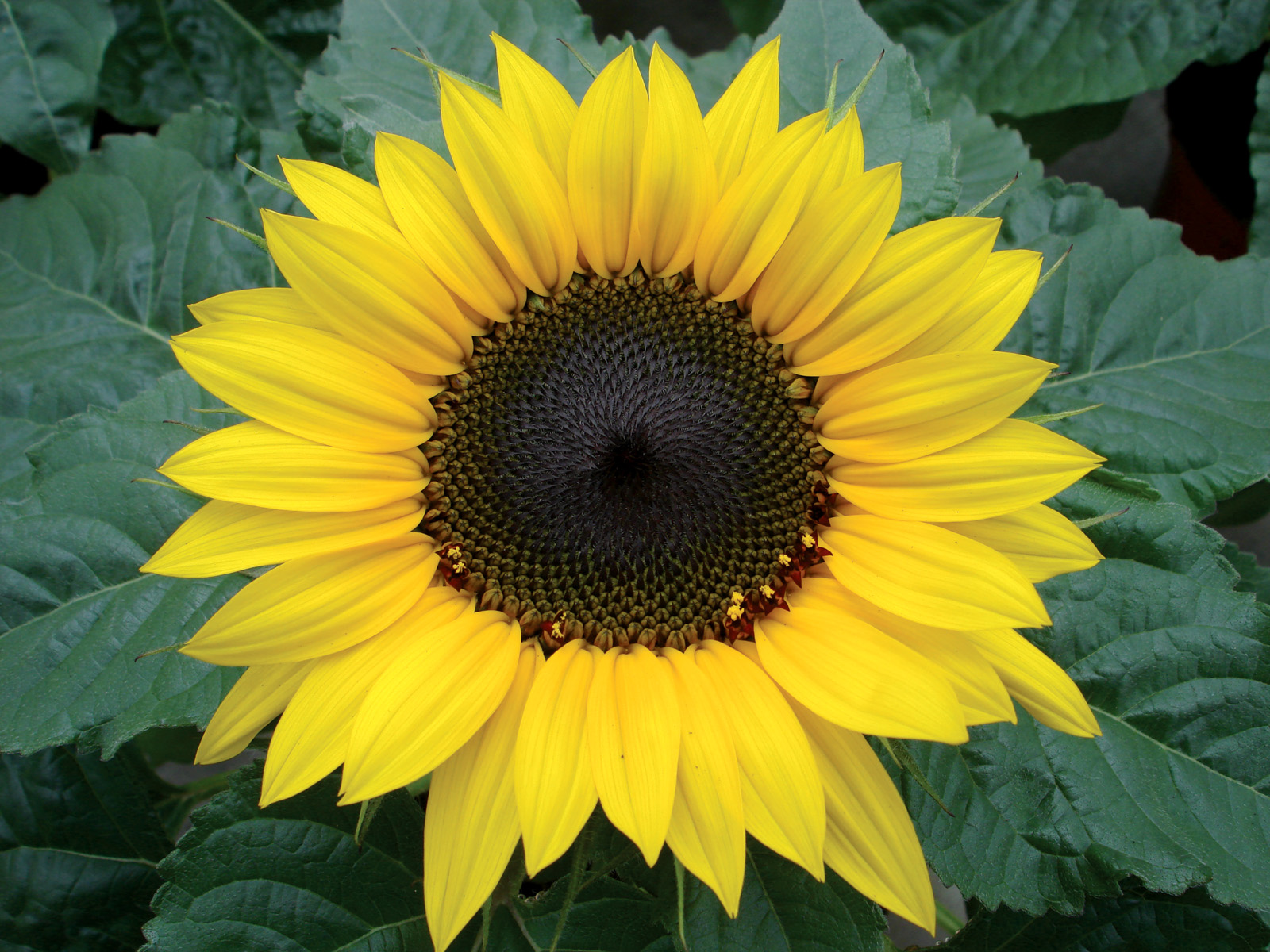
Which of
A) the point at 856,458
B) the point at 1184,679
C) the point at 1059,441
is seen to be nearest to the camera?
the point at 1059,441

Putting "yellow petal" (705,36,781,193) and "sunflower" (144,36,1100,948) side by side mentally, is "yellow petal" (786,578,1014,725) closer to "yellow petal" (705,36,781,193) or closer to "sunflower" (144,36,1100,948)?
"sunflower" (144,36,1100,948)

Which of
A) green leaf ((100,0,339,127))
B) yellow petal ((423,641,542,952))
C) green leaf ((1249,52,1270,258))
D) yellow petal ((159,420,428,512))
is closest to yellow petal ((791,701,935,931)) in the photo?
yellow petal ((423,641,542,952))

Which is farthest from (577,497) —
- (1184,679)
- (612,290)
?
(1184,679)

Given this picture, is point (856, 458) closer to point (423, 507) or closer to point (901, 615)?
point (901, 615)

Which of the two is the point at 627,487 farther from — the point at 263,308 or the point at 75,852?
the point at 75,852

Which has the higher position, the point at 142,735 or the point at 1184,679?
the point at 1184,679

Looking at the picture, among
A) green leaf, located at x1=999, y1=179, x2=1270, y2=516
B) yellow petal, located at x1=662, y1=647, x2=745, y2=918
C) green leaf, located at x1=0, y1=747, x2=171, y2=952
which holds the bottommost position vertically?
green leaf, located at x1=0, y1=747, x2=171, y2=952
